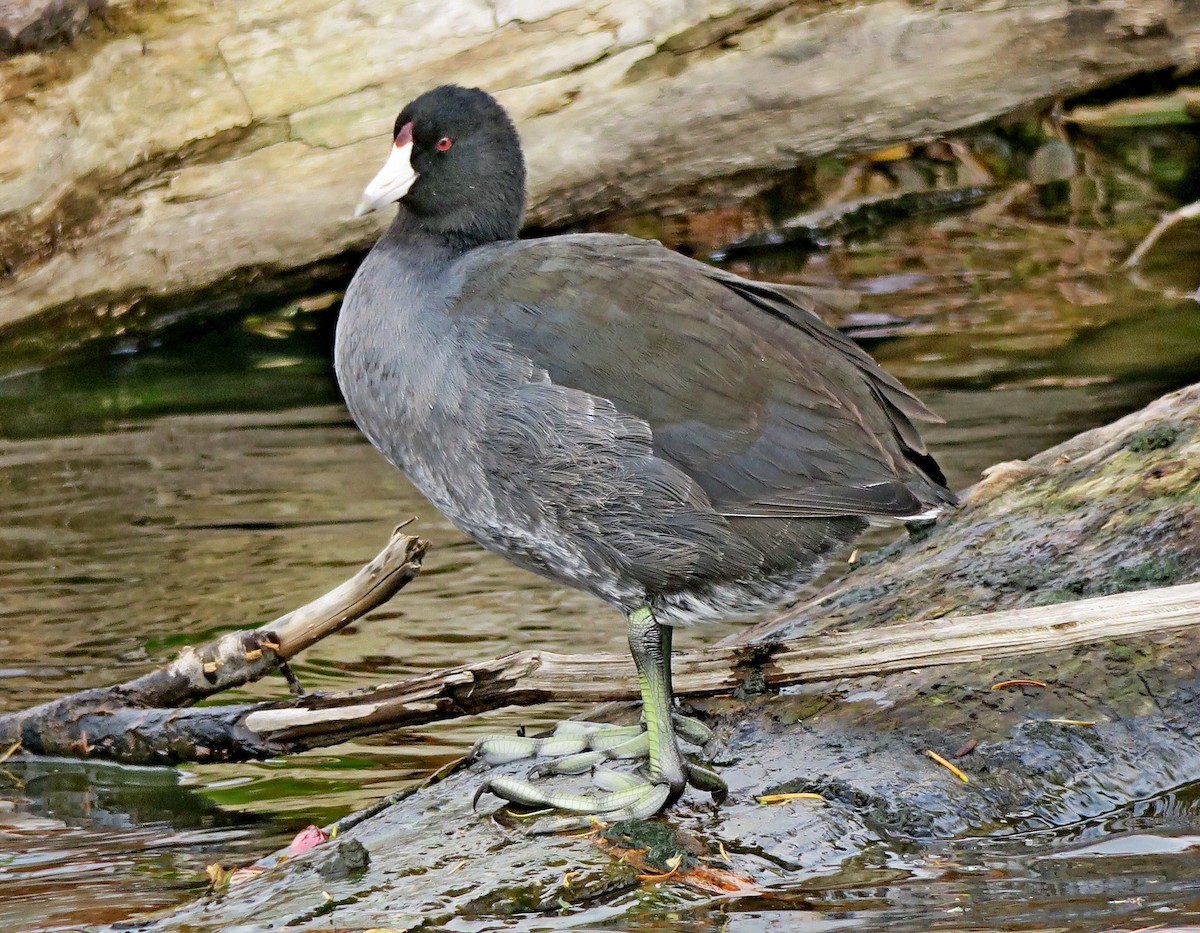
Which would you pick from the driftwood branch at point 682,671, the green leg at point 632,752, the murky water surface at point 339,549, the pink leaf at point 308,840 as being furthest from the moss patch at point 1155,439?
the pink leaf at point 308,840

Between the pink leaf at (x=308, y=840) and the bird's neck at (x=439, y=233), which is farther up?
the bird's neck at (x=439, y=233)

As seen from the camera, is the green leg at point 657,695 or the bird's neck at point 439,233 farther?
the bird's neck at point 439,233

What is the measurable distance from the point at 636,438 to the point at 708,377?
0.20 metres

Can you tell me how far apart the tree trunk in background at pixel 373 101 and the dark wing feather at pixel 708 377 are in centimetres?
384

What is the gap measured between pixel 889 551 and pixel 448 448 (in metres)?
1.47

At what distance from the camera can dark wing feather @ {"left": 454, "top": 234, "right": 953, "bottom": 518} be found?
3361 millimetres

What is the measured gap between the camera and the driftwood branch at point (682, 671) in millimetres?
3248

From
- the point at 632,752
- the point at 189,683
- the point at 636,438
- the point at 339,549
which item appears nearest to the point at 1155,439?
the point at 636,438

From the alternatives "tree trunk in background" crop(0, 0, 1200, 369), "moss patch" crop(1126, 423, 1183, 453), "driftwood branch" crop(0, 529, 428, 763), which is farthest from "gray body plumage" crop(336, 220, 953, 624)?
"tree trunk in background" crop(0, 0, 1200, 369)

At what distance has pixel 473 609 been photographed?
5.52 metres

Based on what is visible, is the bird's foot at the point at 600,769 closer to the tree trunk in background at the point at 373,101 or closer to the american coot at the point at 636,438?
the american coot at the point at 636,438

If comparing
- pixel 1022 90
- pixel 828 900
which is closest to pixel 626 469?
pixel 828 900

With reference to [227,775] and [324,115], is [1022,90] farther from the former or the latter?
[227,775]

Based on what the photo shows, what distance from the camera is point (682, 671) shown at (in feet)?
11.8
